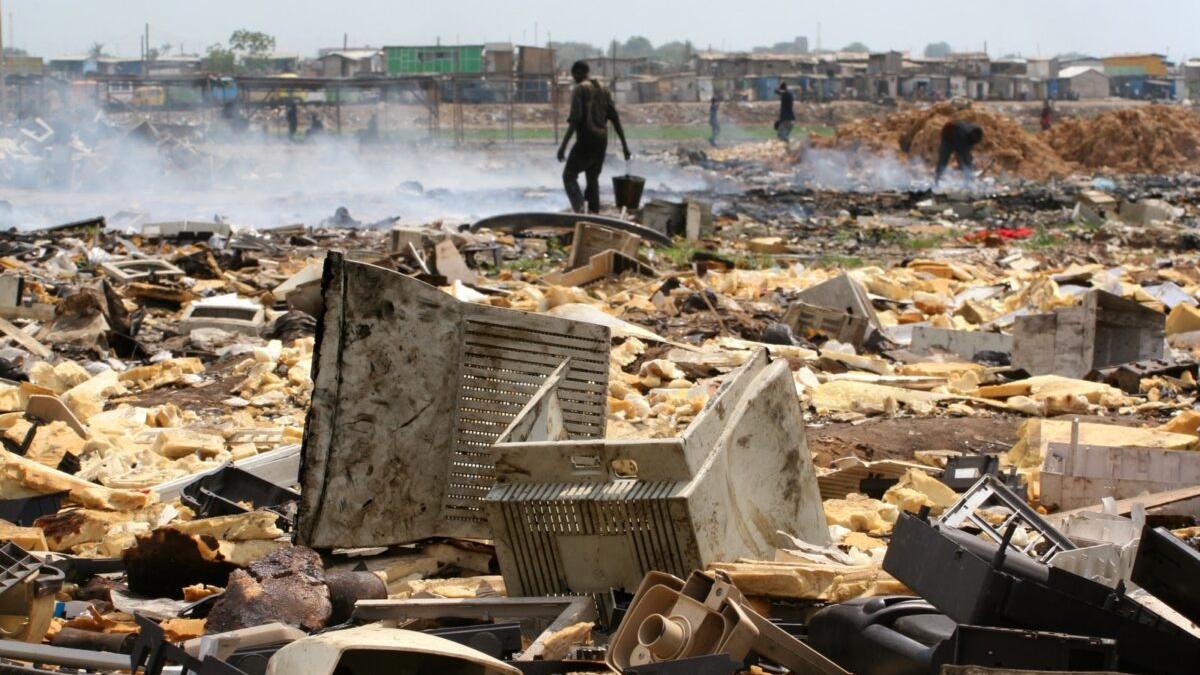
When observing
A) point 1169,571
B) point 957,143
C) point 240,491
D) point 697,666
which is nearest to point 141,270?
point 240,491

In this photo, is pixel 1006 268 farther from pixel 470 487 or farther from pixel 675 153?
pixel 675 153

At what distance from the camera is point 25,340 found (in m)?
8.94

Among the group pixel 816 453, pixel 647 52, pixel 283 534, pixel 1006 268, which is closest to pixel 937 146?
pixel 1006 268

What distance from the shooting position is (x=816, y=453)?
6.47 meters

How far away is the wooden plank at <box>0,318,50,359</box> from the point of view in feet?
28.8

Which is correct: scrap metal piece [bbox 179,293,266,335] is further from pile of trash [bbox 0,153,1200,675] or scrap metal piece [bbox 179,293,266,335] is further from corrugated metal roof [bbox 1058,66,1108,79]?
corrugated metal roof [bbox 1058,66,1108,79]

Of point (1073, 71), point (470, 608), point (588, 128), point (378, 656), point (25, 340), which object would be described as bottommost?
point (25, 340)

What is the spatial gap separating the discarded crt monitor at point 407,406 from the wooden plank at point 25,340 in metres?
4.95

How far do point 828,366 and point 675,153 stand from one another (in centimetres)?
3018

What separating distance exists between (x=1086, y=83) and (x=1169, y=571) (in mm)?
77757

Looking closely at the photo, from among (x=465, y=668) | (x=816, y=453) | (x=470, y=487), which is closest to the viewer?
(x=465, y=668)

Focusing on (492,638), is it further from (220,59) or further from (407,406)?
(220,59)

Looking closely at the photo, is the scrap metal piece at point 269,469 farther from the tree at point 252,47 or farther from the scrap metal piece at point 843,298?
the tree at point 252,47

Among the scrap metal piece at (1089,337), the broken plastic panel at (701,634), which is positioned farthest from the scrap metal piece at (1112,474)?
the scrap metal piece at (1089,337)
